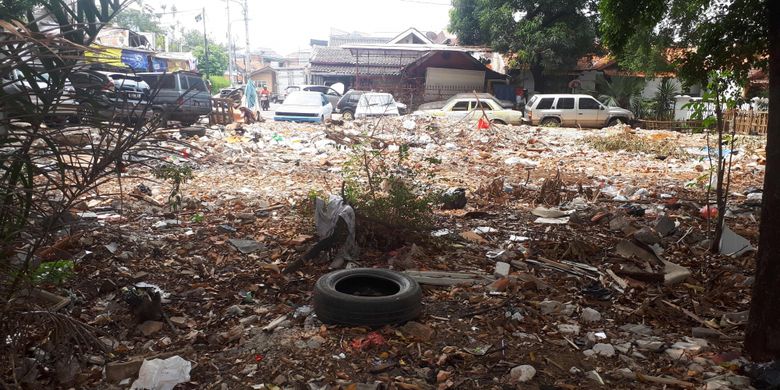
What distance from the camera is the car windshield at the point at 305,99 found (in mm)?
18188

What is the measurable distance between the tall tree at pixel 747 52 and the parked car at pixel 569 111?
1373 centimetres

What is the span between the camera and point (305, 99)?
18391 millimetres

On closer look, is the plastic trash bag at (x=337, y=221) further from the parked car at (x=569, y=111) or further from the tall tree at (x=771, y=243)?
the parked car at (x=569, y=111)

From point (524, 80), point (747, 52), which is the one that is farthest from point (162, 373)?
point (524, 80)

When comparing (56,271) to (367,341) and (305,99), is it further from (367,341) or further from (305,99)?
(305,99)

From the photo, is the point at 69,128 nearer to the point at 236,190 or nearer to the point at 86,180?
the point at 86,180

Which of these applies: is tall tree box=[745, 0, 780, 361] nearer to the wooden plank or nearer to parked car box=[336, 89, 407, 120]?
the wooden plank

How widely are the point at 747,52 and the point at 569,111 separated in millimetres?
15476

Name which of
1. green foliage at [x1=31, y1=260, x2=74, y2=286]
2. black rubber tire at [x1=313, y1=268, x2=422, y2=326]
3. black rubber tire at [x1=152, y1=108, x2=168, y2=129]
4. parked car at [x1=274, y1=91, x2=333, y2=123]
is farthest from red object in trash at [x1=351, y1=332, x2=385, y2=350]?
parked car at [x1=274, y1=91, x2=333, y2=123]

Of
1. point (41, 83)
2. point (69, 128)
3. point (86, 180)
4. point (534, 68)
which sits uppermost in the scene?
point (534, 68)

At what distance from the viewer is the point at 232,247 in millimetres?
5062

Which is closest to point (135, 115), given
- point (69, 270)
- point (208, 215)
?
point (69, 270)

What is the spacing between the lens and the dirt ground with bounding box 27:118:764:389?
9.71 feet

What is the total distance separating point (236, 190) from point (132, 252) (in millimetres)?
3334
